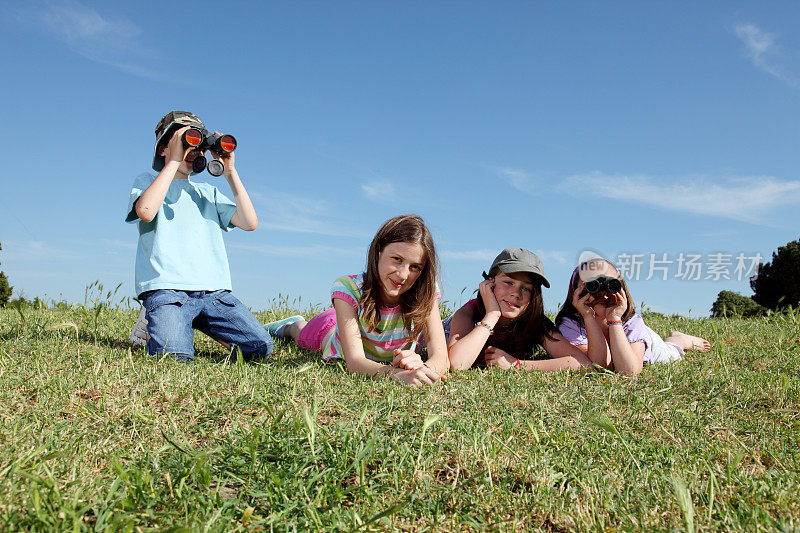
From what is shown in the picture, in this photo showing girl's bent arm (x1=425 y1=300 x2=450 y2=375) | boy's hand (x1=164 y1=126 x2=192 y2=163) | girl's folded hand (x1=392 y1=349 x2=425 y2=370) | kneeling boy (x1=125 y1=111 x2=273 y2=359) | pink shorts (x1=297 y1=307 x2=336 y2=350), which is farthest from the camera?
pink shorts (x1=297 y1=307 x2=336 y2=350)

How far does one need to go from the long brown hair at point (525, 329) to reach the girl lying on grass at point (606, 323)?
31cm

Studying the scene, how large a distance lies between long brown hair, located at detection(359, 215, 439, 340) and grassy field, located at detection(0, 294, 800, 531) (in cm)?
79

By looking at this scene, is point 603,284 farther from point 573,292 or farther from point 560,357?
point 560,357

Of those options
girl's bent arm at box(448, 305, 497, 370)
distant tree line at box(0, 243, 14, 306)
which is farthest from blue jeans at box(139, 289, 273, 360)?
distant tree line at box(0, 243, 14, 306)

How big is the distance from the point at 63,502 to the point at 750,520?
2.66 metres

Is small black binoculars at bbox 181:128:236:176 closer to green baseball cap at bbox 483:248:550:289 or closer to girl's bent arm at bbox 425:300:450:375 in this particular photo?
girl's bent arm at bbox 425:300:450:375

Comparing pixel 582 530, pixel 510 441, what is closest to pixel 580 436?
pixel 510 441

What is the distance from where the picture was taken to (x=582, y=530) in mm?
2129

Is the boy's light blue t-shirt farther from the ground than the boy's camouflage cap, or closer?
closer

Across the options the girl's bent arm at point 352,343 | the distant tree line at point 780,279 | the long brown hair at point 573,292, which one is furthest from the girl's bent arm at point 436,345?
the distant tree line at point 780,279

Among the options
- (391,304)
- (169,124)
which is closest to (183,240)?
(169,124)

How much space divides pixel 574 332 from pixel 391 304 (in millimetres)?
2030

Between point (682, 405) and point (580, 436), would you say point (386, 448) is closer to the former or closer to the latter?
point (580, 436)

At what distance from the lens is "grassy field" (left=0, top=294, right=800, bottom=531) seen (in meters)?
2.14
